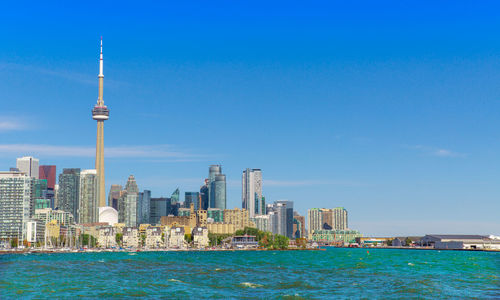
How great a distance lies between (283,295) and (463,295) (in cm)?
2563

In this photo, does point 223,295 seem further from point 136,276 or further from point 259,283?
point 136,276

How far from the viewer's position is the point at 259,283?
328 feet

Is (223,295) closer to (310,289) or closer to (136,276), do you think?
(310,289)

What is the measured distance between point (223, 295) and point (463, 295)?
33514mm

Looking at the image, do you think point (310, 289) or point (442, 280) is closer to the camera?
point (310, 289)

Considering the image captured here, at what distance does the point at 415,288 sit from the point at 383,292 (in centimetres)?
900

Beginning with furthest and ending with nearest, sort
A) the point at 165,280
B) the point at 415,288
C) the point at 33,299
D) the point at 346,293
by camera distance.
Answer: the point at 165,280 < the point at 415,288 < the point at 346,293 < the point at 33,299

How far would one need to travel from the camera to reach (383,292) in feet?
288

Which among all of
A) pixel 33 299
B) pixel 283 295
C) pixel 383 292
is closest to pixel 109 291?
pixel 33 299

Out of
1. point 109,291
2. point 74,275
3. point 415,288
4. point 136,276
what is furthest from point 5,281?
point 415,288

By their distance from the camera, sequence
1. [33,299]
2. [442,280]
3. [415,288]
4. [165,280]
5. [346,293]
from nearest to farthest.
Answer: [33,299]
[346,293]
[415,288]
[165,280]
[442,280]

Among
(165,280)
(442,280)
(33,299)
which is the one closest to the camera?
(33,299)

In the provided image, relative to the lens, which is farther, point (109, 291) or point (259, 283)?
point (259, 283)

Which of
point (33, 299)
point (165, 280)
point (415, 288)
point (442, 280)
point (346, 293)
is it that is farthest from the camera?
point (442, 280)
